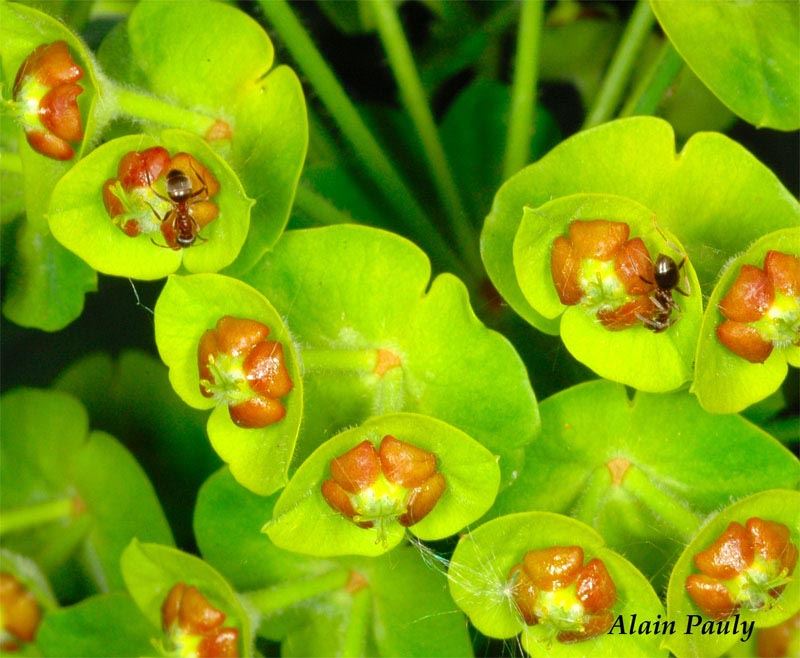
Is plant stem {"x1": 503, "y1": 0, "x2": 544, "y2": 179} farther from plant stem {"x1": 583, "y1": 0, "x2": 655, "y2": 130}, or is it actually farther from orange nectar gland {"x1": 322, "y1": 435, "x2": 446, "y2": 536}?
orange nectar gland {"x1": 322, "y1": 435, "x2": 446, "y2": 536}

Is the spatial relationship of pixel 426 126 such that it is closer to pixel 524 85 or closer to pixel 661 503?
pixel 524 85

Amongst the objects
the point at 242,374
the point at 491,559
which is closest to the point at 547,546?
the point at 491,559

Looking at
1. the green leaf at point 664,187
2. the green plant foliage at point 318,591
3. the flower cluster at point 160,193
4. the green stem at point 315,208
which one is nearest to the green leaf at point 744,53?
the green leaf at point 664,187

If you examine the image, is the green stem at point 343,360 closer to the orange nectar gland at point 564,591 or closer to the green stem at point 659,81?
the orange nectar gland at point 564,591

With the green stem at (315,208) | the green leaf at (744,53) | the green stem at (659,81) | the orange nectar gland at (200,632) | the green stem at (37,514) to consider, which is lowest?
the green stem at (37,514)

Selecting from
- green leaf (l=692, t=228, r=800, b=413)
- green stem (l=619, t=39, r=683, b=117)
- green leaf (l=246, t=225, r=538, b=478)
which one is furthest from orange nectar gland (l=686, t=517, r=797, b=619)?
green stem (l=619, t=39, r=683, b=117)

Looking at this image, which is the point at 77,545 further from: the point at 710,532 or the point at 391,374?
the point at 710,532

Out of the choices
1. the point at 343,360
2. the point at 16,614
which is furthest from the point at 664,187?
the point at 16,614
